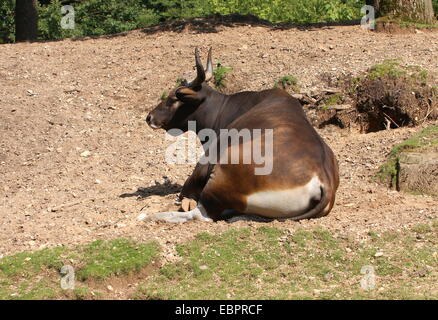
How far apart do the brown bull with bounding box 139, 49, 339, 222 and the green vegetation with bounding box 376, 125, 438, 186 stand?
1.15 meters

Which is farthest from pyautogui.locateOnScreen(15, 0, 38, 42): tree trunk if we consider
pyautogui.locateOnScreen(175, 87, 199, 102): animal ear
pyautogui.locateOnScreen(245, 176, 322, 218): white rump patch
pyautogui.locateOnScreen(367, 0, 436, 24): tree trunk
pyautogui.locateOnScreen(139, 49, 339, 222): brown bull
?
pyautogui.locateOnScreen(245, 176, 322, 218): white rump patch

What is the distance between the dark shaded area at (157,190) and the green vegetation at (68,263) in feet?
6.55

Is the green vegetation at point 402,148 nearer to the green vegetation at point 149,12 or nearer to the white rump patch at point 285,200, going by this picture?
the white rump patch at point 285,200

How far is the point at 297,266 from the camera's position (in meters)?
7.36

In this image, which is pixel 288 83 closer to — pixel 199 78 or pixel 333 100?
pixel 333 100

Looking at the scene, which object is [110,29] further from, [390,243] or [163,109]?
[390,243]

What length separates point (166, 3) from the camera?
925 inches

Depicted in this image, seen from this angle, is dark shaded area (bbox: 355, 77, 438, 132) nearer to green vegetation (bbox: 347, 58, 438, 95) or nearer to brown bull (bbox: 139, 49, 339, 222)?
green vegetation (bbox: 347, 58, 438, 95)

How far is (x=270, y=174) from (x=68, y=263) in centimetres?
215

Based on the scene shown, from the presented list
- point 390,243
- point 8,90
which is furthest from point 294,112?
point 8,90

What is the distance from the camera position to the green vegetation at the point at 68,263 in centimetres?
718

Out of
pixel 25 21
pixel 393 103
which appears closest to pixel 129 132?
pixel 393 103

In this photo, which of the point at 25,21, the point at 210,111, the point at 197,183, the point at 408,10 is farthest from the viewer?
the point at 25,21

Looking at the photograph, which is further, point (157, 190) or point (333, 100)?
point (333, 100)
